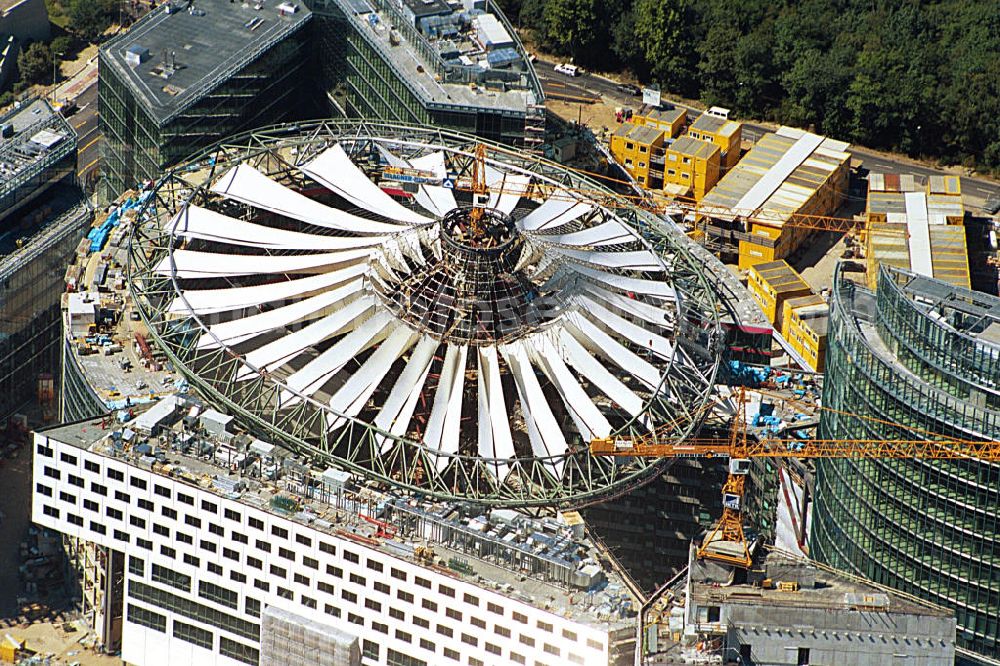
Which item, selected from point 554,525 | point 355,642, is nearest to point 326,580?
point 355,642

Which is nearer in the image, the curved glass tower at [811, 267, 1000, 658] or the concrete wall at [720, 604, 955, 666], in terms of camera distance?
the concrete wall at [720, 604, 955, 666]

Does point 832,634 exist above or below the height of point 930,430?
below

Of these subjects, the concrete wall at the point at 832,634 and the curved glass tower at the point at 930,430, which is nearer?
the concrete wall at the point at 832,634

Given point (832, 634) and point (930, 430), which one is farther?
point (930, 430)
